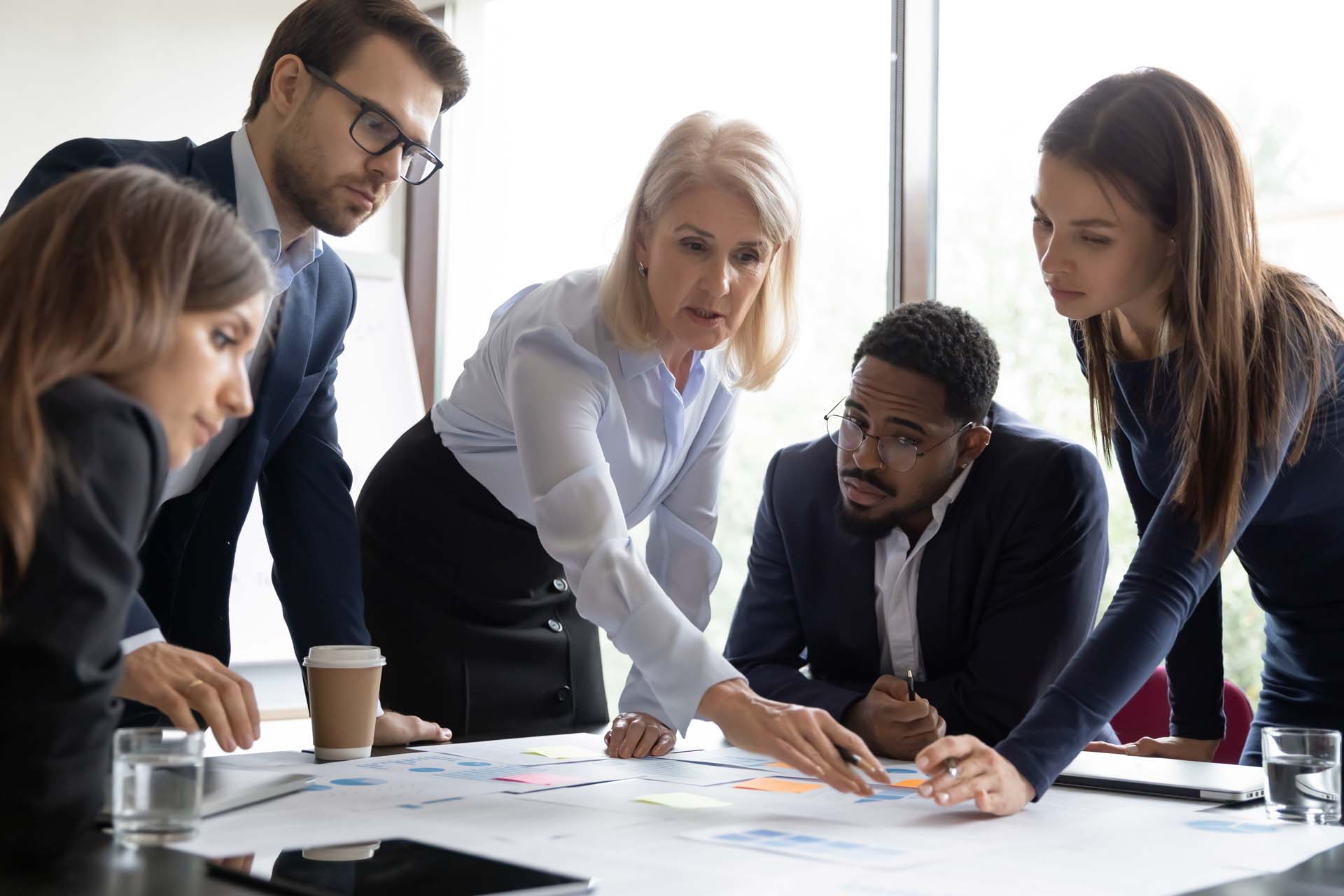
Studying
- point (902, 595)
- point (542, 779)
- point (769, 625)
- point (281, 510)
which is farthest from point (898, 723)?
point (281, 510)

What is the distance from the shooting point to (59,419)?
3.32ft

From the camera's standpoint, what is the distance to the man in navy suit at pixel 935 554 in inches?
80.7

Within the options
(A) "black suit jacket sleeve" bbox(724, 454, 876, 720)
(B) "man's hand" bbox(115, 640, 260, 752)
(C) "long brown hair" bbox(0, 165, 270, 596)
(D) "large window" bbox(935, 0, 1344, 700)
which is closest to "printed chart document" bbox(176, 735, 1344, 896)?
(B) "man's hand" bbox(115, 640, 260, 752)

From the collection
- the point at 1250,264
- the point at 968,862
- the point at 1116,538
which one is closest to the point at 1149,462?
the point at 1250,264

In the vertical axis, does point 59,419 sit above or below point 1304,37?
below

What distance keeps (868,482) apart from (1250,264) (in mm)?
714

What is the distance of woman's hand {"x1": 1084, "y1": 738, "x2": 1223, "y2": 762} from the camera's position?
6.53 feet

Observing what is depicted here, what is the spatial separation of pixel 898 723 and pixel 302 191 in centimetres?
122

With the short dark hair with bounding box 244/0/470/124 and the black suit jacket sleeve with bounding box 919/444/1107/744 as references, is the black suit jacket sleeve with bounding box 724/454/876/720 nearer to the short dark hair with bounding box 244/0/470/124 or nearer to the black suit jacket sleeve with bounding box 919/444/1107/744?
the black suit jacket sleeve with bounding box 919/444/1107/744

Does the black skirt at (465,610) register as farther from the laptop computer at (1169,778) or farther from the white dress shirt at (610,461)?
the laptop computer at (1169,778)

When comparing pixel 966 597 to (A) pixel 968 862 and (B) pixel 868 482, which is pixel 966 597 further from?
(A) pixel 968 862

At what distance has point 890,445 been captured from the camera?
2158 millimetres

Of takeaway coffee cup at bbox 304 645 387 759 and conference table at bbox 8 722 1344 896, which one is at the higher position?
takeaway coffee cup at bbox 304 645 387 759

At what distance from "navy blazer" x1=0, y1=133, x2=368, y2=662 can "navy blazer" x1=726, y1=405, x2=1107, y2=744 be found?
2.33ft
